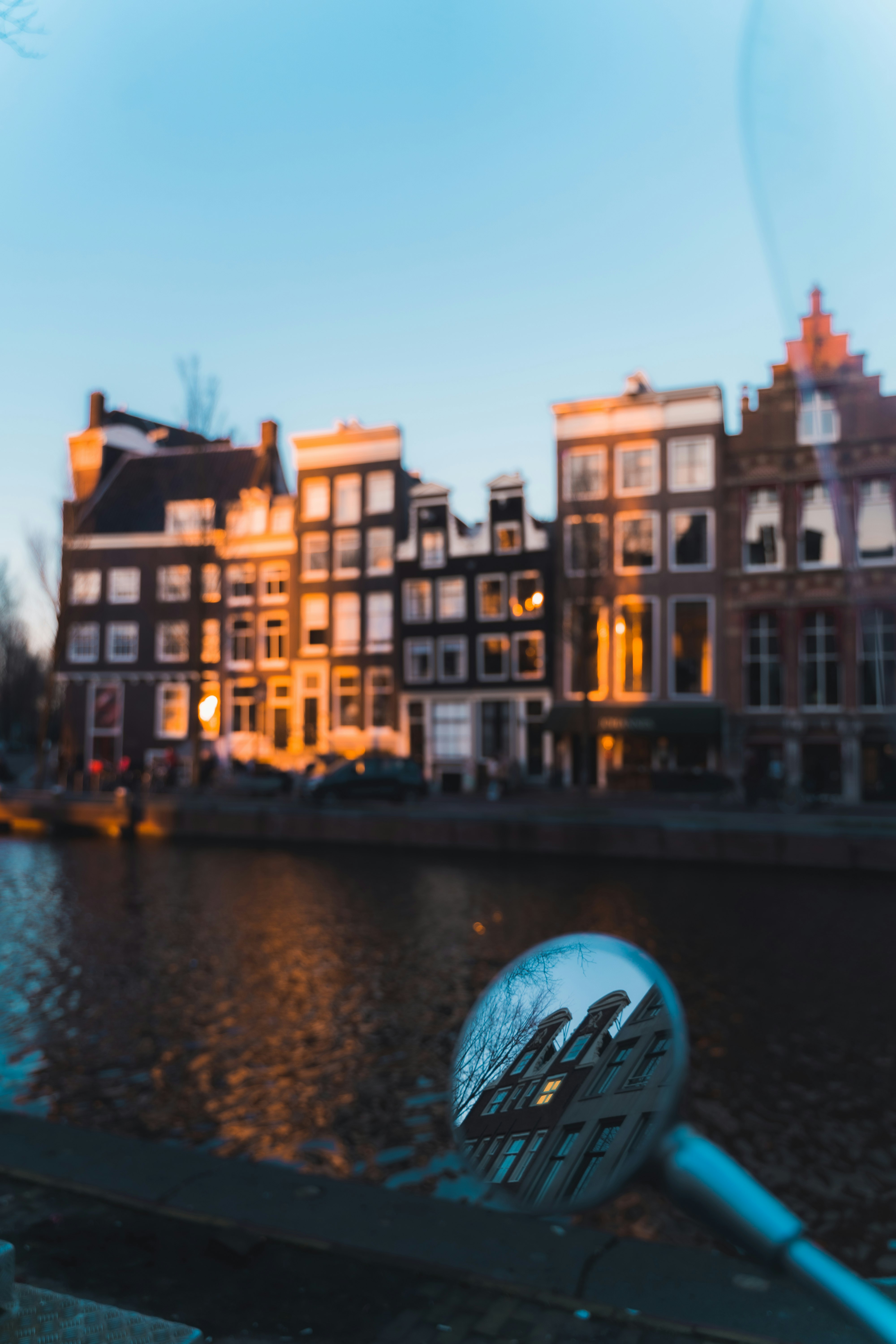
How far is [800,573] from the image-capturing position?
1246 inches

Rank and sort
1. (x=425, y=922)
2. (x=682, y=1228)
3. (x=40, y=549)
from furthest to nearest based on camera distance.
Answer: (x=40, y=549)
(x=425, y=922)
(x=682, y=1228)

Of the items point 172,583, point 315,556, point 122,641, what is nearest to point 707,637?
point 315,556

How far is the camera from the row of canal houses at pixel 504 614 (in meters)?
31.6

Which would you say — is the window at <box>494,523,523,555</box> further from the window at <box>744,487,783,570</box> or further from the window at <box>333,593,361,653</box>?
the window at <box>744,487,783,570</box>

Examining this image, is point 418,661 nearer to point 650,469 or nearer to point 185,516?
point 650,469

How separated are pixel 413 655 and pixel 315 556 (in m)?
6.24

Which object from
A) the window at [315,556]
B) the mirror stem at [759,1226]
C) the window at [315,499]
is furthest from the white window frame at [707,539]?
the mirror stem at [759,1226]

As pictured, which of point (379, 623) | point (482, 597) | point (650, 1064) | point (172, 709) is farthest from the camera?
point (172, 709)

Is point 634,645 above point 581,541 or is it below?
below

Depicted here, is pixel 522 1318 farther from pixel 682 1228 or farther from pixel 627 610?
pixel 627 610

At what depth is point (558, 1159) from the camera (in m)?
1.22

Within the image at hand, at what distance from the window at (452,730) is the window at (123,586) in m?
15.8

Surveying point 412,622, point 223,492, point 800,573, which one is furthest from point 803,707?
point 223,492

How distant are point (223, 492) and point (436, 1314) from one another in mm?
43543
